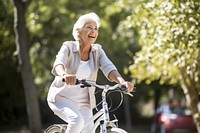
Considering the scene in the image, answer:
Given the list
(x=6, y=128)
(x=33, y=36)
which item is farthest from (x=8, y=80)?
(x=33, y=36)

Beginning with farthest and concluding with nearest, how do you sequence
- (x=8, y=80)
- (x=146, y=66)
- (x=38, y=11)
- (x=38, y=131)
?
(x=8, y=80) < (x=38, y=11) < (x=38, y=131) < (x=146, y=66)

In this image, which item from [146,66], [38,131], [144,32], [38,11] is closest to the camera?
[144,32]

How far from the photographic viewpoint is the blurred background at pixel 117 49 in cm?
958

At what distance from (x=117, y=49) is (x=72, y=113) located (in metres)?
20.3

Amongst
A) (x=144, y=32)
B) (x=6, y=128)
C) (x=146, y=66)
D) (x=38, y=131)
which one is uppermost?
(x=144, y=32)

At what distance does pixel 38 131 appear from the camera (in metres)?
13.5

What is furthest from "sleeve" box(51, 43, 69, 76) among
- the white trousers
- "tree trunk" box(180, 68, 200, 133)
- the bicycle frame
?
"tree trunk" box(180, 68, 200, 133)

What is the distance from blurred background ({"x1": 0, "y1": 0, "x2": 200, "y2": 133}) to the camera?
9578mm

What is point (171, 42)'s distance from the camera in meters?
9.64

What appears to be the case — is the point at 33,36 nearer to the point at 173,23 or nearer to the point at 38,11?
the point at 38,11

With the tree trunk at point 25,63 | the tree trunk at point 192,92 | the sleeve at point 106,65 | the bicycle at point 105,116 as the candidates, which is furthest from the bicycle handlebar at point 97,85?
the tree trunk at point 25,63

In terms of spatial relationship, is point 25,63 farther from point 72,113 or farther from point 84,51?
point 72,113

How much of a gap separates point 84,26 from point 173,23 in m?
3.76

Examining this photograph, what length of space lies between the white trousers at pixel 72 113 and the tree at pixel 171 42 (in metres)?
3.51
